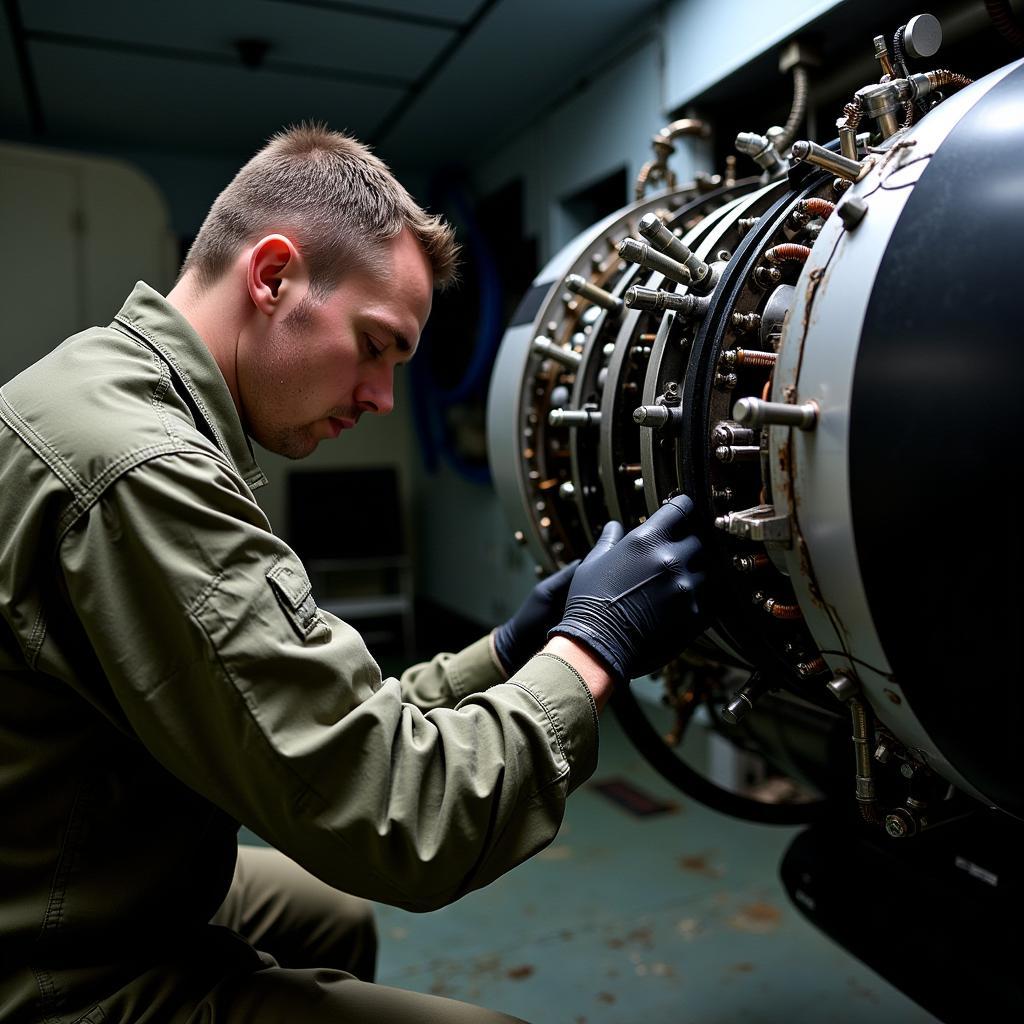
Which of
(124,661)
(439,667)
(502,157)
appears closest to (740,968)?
(439,667)

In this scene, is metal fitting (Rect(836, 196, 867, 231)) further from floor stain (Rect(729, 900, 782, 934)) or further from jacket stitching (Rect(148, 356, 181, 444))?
floor stain (Rect(729, 900, 782, 934))

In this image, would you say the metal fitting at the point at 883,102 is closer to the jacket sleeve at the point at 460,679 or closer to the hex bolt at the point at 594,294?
the hex bolt at the point at 594,294

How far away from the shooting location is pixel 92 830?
83 cm

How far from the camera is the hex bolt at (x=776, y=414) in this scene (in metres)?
0.70

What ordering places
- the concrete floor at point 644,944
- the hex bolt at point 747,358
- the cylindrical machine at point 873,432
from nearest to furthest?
1. the cylindrical machine at point 873,432
2. the hex bolt at point 747,358
3. the concrete floor at point 644,944

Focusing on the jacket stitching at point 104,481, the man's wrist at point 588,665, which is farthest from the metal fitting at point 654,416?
the jacket stitching at point 104,481

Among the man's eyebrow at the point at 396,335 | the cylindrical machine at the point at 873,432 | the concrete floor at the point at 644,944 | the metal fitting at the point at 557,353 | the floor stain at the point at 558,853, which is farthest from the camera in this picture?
the floor stain at the point at 558,853

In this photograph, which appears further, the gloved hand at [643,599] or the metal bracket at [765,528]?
the gloved hand at [643,599]

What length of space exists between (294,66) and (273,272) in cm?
257

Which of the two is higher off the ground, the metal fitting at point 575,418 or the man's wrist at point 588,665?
the metal fitting at point 575,418

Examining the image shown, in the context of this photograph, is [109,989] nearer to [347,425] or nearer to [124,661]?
[124,661]

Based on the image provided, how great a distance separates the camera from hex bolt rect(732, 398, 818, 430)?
0.70 metres

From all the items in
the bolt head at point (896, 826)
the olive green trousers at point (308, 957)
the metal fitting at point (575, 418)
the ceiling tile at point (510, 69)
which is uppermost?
the ceiling tile at point (510, 69)

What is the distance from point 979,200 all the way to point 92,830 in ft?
3.06
